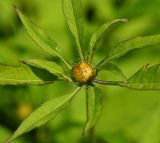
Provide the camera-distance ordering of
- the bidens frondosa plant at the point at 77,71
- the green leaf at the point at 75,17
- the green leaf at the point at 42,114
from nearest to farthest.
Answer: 1. the green leaf at the point at 42,114
2. the bidens frondosa plant at the point at 77,71
3. the green leaf at the point at 75,17

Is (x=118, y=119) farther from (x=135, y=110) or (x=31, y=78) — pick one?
(x=31, y=78)

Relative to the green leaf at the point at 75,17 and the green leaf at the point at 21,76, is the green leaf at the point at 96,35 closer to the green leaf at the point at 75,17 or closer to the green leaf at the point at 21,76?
the green leaf at the point at 75,17

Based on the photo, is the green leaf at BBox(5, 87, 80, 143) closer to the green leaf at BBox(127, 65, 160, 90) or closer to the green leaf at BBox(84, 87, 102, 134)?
the green leaf at BBox(84, 87, 102, 134)

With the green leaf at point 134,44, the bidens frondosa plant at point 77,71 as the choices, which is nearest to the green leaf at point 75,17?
the bidens frondosa plant at point 77,71

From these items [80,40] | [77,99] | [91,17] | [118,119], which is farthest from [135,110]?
[80,40]

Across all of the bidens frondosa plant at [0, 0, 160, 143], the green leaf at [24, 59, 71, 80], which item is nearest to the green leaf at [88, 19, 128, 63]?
the bidens frondosa plant at [0, 0, 160, 143]

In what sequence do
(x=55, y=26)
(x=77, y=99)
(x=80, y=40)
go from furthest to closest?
(x=55, y=26) → (x=77, y=99) → (x=80, y=40)

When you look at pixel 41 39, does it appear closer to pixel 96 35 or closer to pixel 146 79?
pixel 96 35

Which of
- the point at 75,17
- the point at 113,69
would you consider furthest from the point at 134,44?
the point at 75,17
